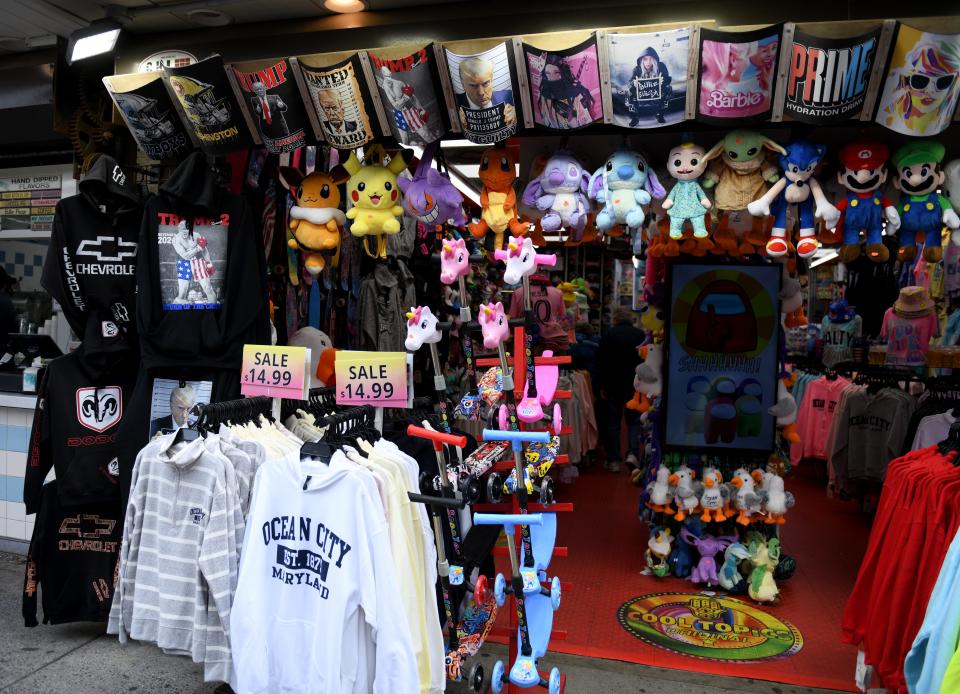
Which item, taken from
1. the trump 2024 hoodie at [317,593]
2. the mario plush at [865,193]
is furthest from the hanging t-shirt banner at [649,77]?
the trump 2024 hoodie at [317,593]

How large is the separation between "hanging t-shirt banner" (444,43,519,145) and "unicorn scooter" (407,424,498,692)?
1.41 meters

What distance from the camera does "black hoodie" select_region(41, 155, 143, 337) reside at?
350 centimetres

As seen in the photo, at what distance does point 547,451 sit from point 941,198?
189cm

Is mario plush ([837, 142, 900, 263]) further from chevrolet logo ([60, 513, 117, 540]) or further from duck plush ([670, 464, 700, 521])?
chevrolet logo ([60, 513, 117, 540])

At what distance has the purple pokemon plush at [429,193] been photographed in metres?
3.34

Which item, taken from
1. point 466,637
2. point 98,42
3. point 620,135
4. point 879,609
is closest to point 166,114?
point 98,42

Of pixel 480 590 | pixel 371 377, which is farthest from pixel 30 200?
pixel 480 590

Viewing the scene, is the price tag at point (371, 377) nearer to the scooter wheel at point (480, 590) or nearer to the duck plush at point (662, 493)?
the scooter wheel at point (480, 590)

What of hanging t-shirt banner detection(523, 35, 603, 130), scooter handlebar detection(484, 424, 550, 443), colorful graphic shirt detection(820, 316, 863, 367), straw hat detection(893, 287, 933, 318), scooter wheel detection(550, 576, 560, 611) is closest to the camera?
scooter handlebar detection(484, 424, 550, 443)

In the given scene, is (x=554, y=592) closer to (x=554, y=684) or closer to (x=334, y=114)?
(x=554, y=684)

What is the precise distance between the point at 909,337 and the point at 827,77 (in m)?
4.47

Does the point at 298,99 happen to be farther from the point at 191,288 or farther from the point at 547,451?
the point at 547,451

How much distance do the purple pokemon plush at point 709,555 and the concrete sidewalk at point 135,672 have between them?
1.11 metres

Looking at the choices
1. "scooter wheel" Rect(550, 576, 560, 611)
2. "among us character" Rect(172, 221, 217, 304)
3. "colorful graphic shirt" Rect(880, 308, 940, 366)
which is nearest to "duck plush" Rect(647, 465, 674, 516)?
"scooter wheel" Rect(550, 576, 560, 611)
